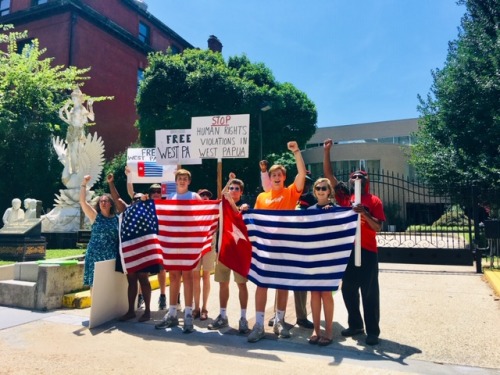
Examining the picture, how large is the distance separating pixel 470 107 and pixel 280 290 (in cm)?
1307

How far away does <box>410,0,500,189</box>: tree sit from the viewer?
14086 millimetres

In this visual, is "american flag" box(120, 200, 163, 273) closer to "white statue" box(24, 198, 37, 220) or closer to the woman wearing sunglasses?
the woman wearing sunglasses

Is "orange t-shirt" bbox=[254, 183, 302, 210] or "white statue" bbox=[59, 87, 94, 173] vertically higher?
"white statue" bbox=[59, 87, 94, 173]

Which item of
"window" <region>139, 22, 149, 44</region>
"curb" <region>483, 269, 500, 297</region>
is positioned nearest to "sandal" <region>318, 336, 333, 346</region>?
"curb" <region>483, 269, 500, 297</region>

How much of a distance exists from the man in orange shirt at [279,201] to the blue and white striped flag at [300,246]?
180 mm

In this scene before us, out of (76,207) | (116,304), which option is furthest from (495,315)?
(76,207)

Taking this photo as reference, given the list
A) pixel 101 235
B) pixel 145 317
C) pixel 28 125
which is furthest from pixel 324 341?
pixel 28 125

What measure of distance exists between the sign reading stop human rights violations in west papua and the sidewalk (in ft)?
9.16

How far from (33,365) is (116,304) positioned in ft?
6.11

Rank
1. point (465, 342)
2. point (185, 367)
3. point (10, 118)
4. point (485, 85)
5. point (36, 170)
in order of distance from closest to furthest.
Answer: point (185, 367)
point (465, 342)
point (485, 85)
point (10, 118)
point (36, 170)

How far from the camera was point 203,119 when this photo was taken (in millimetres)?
7703

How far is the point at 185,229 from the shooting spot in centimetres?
579

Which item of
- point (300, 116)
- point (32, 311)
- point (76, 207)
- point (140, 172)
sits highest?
point (300, 116)

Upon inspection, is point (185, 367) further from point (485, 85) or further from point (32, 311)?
point (485, 85)
